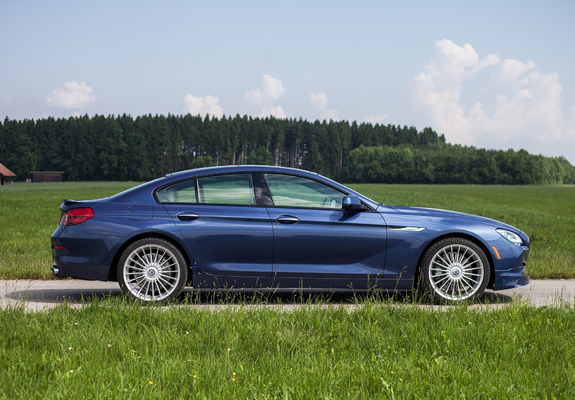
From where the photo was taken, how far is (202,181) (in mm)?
6000

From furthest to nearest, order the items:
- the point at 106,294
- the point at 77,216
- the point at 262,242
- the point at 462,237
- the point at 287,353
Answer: the point at 106,294, the point at 462,237, the point at 77,216, the point at 262,242, the point at 287,353

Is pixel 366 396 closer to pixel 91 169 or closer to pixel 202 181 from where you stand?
pixel 202 181

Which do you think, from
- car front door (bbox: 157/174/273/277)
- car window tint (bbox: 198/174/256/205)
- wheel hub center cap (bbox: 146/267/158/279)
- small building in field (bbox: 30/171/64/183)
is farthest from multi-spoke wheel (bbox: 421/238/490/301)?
small building in field (bbox: 30/171/64/183)

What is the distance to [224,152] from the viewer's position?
143m

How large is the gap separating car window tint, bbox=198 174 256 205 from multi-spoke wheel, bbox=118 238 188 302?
692 mm

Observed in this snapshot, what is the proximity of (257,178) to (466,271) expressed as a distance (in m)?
2.55

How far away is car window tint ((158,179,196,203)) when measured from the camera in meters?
5.91

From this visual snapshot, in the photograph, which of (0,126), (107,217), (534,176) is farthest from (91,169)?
(107,217)

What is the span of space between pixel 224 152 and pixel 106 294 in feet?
452

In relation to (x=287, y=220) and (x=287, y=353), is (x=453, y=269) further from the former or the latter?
(x=287, y=353)

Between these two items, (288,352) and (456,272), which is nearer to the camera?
(288,352)

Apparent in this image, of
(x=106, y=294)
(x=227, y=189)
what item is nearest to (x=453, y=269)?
(x=227, y=189)

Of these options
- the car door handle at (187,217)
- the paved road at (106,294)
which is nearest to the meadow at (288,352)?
the paved road at (106,294)

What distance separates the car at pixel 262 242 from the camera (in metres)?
5.71
